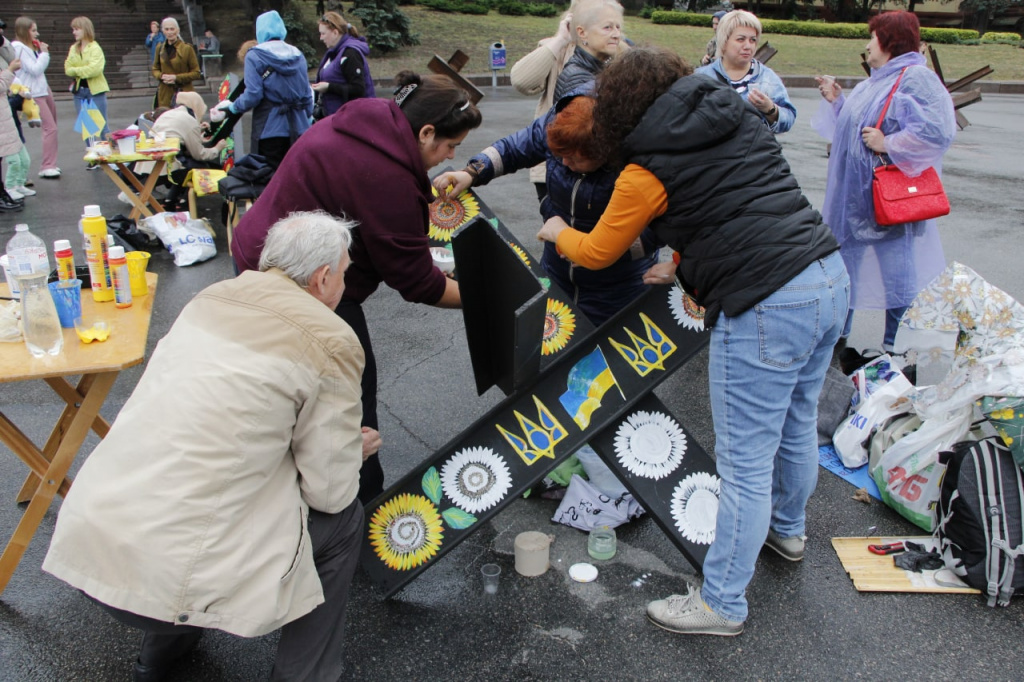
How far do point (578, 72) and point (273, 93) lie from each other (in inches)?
161

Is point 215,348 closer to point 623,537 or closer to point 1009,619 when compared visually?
point 623,537

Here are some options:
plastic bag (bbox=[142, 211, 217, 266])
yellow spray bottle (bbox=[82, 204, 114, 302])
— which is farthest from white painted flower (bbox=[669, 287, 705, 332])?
plastic bag (bbox=[142, 211, 217, 266])

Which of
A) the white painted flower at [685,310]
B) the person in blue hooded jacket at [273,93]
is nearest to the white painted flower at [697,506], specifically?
the white painted flower at [685,310]

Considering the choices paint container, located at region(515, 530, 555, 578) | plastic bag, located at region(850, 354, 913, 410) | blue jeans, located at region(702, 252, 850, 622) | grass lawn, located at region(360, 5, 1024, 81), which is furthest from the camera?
grass lawn, located at region(360, 5, 1024, 81)

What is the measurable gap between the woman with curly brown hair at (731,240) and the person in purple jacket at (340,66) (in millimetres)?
5616

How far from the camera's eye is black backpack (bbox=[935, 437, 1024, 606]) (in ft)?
8.18

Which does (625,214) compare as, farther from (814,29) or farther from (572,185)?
(814,29)

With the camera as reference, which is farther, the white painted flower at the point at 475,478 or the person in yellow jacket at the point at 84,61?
the person in yellow jacket at the point at 84,61

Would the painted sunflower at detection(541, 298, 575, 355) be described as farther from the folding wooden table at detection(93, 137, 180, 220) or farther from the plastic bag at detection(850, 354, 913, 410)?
the folding wooden table at detection(93, 137, 180, 220)

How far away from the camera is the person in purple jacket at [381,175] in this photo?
229 centimetres

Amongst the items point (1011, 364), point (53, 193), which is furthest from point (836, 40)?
point (1011, 364)

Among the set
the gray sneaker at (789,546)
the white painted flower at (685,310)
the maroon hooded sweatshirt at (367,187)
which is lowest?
the gray sneaker at (789,546)

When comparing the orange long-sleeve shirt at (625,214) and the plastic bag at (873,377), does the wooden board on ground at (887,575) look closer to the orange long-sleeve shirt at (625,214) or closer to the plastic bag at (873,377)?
the plastic bag at (873,377)

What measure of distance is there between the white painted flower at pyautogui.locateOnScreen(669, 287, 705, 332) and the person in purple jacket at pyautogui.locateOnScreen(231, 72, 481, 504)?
0.78 meters
